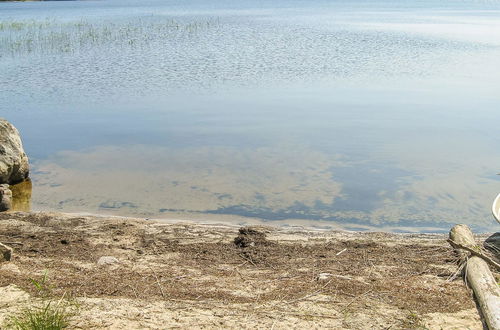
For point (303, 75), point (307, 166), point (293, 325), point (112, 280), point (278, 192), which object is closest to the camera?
point (293, 325)

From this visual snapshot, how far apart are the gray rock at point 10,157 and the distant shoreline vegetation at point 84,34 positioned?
14215 mm

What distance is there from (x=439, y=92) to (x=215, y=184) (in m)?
7.87

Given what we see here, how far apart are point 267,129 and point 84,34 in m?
18.5

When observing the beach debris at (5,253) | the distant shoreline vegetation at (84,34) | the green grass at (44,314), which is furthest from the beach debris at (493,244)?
the distant shoreline vegetation at (84,34)

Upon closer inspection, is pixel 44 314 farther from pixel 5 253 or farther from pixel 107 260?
pixel 5 253

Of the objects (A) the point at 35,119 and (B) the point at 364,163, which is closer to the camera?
(B) the point at 364,163

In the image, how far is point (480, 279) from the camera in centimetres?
471

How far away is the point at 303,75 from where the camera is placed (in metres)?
16.8

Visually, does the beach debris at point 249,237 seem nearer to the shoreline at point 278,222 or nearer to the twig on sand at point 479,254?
the shoreline at point 278,222

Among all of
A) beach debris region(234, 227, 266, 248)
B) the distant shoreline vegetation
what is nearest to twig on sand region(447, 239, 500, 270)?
beach debris region(234, 227, 266, 248)

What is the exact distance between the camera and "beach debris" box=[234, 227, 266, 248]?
6.12 meters

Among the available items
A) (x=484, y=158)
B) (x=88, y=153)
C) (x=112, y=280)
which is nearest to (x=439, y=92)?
(x=484, y=158)

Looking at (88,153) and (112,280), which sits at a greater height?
(112,280)

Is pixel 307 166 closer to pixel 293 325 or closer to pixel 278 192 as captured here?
pixel 278 192
